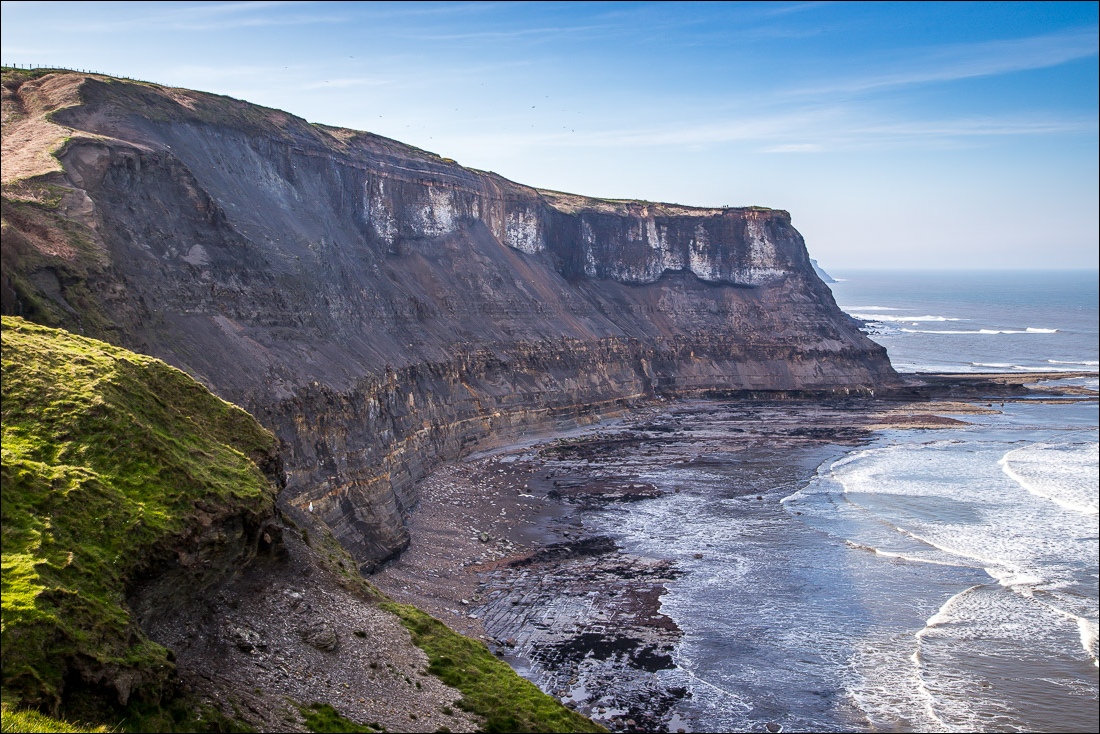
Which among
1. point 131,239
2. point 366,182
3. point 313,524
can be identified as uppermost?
point 366,182

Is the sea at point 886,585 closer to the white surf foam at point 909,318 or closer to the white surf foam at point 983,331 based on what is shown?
the white surf foam at point 983,331

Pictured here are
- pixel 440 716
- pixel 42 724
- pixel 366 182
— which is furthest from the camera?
pixel 366 182

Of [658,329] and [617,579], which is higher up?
[658,329]

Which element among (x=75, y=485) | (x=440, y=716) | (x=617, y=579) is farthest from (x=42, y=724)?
(x=617, y=579)

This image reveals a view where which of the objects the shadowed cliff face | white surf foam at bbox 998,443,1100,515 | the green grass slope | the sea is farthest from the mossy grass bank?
white surf foam at bbox 998,443,1100,515

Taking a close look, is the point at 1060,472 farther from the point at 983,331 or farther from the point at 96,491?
the point at 983,331

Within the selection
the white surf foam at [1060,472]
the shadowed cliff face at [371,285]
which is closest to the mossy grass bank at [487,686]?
the shadowed cliff face at [371,285]

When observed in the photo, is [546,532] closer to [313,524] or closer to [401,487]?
[401,487]
